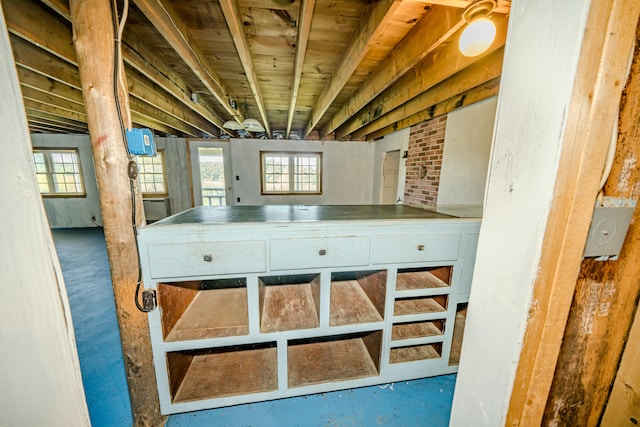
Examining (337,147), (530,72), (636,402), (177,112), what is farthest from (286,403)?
(337,147)

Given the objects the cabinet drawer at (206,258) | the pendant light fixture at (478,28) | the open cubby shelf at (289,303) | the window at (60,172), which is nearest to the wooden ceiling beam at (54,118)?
the window at (60,172)

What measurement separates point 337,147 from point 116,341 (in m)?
5.04

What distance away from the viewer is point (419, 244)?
148 centimetres

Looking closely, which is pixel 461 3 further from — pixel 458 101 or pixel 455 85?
pixel 458 101

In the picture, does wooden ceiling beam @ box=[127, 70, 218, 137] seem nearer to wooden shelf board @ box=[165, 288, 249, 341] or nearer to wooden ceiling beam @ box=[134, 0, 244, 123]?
wooden ceiling beam @ box=[134, 0, 244, 123]

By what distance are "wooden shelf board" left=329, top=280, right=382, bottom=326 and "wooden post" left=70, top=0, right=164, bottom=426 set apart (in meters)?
1.12

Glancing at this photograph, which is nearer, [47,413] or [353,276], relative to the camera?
[47,413]

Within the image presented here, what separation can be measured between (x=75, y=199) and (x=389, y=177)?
7.75 meters

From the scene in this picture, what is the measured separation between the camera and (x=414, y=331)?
172 centimetres

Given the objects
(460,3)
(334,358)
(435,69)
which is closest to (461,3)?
(460,3)

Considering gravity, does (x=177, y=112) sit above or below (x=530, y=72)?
above

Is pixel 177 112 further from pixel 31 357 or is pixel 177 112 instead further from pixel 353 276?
pixel 31 357

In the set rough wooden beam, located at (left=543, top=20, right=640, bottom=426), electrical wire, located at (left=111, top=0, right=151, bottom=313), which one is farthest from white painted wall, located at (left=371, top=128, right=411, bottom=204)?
electrical wire, located at (left=111, top=0, right=151, bottom=313)

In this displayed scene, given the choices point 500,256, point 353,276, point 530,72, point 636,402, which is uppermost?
point 530,72
